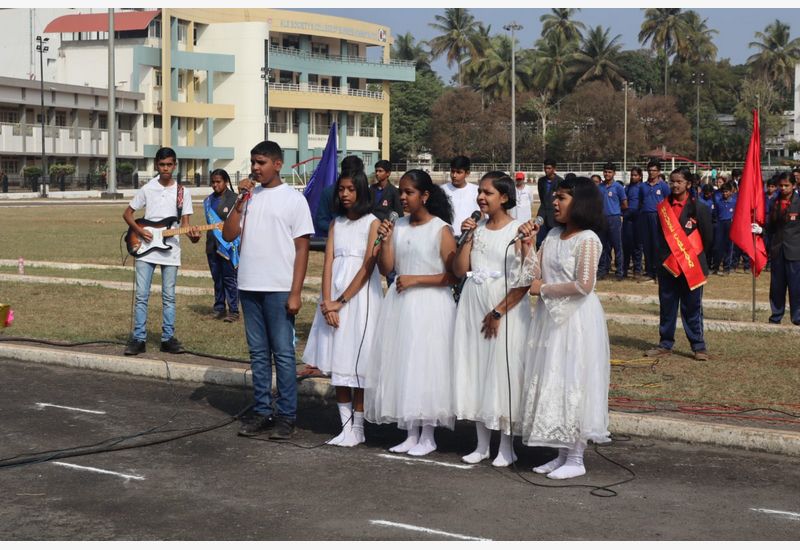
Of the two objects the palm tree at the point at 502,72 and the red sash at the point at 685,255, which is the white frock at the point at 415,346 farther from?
the palm tree at the point at 502,72

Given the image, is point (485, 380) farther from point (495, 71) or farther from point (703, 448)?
point (495, 71)

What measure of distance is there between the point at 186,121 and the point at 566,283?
80.2m

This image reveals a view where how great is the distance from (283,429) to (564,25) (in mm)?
108823

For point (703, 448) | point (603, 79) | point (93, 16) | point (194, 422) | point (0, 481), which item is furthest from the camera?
point (603, 79)

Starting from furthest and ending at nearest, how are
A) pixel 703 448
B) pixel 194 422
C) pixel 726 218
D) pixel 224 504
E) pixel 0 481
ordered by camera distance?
pixel 726 218 < pixel 194 422 < pixel 703 448 < pixel 0 481 < pixel 224 504

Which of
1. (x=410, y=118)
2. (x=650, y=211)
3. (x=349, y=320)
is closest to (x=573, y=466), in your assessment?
(x=349, y=320)

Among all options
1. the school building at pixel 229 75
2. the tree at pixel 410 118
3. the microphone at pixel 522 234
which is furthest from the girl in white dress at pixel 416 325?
the tree at pixel 410 118

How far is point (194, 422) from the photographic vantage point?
9344mm

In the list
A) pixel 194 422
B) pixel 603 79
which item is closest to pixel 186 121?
pixel 603 79

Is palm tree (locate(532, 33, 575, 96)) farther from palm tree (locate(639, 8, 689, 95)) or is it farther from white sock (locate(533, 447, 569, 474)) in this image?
white sock (locate(533, 447, 569, 474))

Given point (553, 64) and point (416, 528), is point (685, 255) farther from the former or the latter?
point (553, 64)

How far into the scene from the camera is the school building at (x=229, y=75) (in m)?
81.4

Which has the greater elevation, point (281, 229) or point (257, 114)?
point (257, 114)

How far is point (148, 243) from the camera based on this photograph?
468 inches
